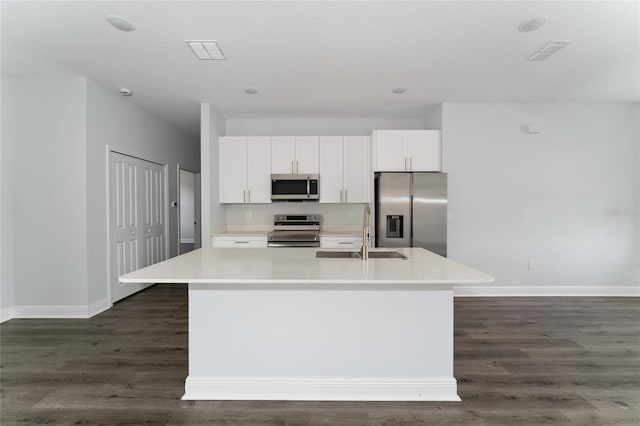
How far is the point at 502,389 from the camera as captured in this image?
2266 mm

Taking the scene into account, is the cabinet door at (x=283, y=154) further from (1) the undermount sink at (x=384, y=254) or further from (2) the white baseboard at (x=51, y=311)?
(2) the white baseboard at (x=51, y=311)

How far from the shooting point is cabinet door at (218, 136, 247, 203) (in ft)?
15.8

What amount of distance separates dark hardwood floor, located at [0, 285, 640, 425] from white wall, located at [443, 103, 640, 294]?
861 millimetres

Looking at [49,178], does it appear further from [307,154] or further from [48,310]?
[307,154]

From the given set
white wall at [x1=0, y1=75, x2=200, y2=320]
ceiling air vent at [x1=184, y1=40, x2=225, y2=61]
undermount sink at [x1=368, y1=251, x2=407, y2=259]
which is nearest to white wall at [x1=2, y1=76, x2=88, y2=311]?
white wall at [x1=0, y1=75, x2=200, y2=320]

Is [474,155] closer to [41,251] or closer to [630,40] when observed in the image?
[630,40]

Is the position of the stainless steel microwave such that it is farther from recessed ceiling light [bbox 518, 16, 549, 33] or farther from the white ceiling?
recessed ceiling light [bbox 518, 16, 549, 33]

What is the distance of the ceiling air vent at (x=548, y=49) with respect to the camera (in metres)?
2.75

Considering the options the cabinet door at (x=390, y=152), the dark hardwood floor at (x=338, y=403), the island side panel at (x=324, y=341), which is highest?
the cabinet door at (x=390, y=152)

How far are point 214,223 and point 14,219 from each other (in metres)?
2.10

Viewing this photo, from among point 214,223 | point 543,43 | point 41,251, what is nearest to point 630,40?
point 543,43

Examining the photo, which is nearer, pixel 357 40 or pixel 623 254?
pixel 357 40

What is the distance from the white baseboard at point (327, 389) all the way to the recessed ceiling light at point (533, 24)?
2586mm

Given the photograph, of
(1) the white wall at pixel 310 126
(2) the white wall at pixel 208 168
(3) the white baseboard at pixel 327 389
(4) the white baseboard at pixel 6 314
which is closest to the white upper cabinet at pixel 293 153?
(1) the white wall at pixel 310 126
